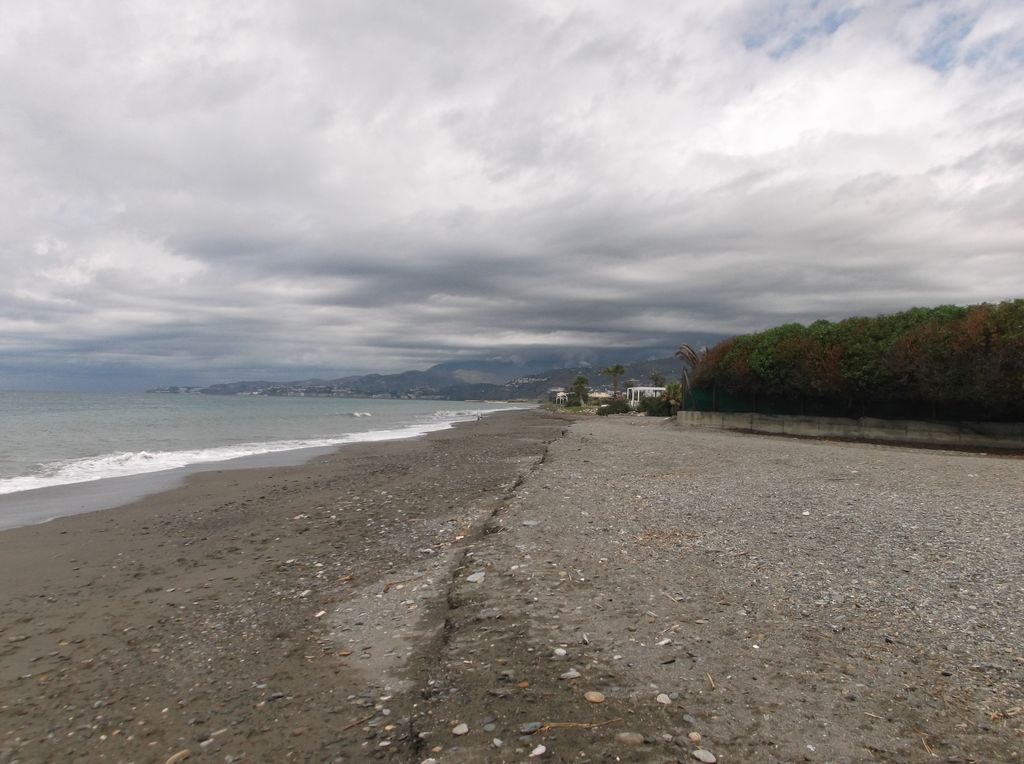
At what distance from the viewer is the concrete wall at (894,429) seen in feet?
76.2

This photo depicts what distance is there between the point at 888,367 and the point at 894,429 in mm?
2834

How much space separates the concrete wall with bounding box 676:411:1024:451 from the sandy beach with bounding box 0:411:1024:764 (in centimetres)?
1597

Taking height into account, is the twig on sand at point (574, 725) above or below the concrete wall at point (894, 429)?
above

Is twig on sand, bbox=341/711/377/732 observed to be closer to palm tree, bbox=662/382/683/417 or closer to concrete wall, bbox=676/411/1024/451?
concrete wall, bbox=676/411/1024/451

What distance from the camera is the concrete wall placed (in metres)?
23.2

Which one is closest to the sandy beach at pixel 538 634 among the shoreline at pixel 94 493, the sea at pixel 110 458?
the shoreline at pixel 94 493

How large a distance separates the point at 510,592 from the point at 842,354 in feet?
90.1

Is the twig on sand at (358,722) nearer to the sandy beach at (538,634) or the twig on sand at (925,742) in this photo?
the sandy beach at (538,634)

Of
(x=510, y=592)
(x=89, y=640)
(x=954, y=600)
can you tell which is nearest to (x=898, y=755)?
(x=954, y=600)

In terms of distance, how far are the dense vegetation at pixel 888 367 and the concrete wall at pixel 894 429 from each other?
55 cm

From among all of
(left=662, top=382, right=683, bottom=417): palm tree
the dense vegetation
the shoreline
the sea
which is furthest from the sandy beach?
(left=662, top=382, right=683, bottom=417): palm tree

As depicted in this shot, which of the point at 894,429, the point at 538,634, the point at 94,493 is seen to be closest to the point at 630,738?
the point at 538,634

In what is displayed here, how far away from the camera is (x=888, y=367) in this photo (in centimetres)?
2602

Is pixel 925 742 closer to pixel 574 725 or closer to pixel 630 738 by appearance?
pixel 630 738
